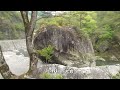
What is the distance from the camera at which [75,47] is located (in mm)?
7043

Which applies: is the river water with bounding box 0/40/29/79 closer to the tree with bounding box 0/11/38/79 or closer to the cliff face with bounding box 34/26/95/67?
the cliff face with bounding box 34/26/95/67

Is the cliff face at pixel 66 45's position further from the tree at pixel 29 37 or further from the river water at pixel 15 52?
the tree at pixel 29 37

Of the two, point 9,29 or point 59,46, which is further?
point 9,29

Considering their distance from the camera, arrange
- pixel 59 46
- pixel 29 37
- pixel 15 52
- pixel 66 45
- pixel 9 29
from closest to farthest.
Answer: pixel 29 37 → pixel 59 46 → pixel 66 45 → pixel 15 52 → pixel 9 29

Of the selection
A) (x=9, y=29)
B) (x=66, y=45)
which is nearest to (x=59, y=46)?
(x=66, y=45)

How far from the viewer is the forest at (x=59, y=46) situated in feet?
12.9

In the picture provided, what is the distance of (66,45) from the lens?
22.8 feet

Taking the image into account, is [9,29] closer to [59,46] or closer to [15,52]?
[15,52]

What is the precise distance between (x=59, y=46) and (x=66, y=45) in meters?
0.27

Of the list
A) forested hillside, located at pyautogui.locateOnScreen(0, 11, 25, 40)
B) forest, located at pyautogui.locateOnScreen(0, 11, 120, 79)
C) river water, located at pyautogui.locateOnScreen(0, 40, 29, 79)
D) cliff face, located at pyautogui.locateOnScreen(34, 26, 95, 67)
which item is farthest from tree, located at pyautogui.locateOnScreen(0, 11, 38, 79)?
forested hillside, located at pyautogui.locateOnScreen(0, 11, 25, 40)

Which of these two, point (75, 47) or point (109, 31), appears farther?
point (109, 31)
